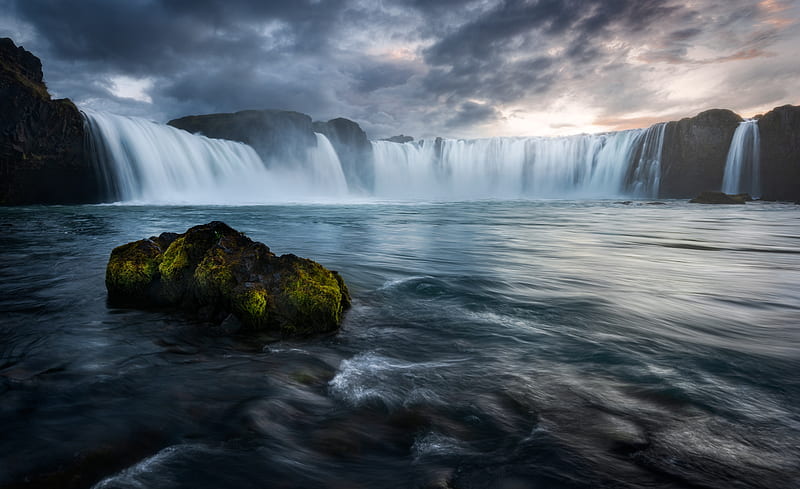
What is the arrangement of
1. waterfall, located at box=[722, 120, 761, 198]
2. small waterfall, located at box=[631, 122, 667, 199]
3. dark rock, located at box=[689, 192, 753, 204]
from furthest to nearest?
small waterfall, located at box=[631, 122, 667, 199]
waterfall, located at box=[722, 120, 761, 198]
dark rock, located at box=[689, 192, 753, 204]

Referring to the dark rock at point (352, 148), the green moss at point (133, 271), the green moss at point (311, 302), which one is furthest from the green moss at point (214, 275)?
the dark rock at point (352, 148)

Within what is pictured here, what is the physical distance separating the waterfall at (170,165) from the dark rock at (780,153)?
6380 cm

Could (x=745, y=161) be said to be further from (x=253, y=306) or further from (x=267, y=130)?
(x=267, y=130)

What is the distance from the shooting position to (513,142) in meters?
77.1

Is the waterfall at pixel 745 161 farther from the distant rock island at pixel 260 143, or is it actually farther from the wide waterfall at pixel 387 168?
the wide waterfall at pixel 387 168

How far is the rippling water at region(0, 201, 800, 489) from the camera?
239 centimetres

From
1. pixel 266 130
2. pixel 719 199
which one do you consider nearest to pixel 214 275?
pixel 719 199

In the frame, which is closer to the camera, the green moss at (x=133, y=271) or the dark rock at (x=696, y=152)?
the green moss at (x=133, y=271)

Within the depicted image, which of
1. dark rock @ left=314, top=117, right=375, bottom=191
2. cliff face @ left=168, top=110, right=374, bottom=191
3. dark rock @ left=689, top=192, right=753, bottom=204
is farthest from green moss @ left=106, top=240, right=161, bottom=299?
dark rock @ left=314, top=117, right=375, bottom=191

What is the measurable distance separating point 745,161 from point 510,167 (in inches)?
1373

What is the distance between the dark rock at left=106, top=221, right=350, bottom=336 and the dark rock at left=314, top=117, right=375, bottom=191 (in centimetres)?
7250

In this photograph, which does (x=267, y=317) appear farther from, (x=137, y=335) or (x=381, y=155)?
(x=381, y=155)

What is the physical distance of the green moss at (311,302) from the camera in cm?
460

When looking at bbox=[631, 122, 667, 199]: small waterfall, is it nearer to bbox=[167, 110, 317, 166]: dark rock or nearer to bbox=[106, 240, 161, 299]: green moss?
bbox=[167, 110, 317, 166]: dark rock
